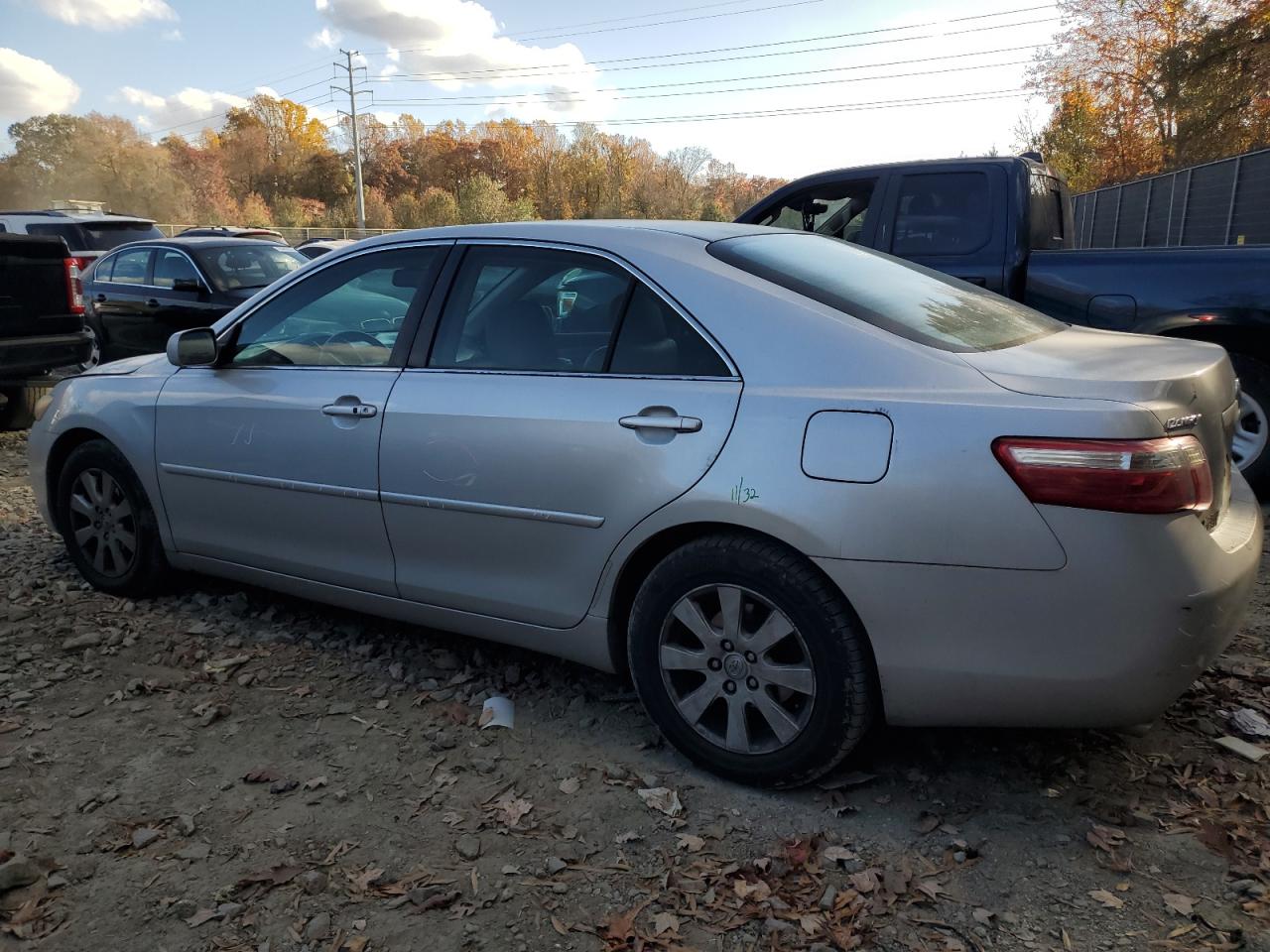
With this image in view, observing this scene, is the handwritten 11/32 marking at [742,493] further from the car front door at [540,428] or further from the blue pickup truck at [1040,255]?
the blue pickup truck at [1040,255]

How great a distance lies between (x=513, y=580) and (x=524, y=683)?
596mm

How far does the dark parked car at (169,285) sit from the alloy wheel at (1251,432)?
28.9 ft

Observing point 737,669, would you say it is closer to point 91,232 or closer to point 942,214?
point 942,214

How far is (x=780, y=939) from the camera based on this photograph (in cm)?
229

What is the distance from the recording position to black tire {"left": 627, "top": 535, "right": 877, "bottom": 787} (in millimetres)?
2623

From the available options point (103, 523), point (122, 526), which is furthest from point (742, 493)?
point (103, 523)

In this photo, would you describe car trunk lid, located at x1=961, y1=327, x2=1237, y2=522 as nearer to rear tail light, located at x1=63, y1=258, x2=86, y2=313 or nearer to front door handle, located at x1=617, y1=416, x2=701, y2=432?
front door handle, located at x1=617, y1=416, x2=701, y2=432

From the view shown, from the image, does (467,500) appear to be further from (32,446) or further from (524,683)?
(32,446)

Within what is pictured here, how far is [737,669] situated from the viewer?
2787 mm

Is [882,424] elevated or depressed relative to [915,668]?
elevated

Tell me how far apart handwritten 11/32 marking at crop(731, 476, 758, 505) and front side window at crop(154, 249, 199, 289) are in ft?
31.1

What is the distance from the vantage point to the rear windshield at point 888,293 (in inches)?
113

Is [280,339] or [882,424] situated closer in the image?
[882,424]

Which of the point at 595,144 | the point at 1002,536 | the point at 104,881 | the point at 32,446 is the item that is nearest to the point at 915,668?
the point at 1002,536
